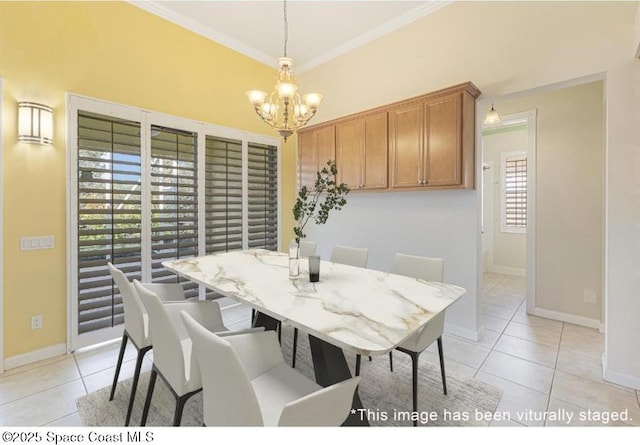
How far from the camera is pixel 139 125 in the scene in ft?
9.97

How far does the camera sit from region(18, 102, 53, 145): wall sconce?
2.37 meters

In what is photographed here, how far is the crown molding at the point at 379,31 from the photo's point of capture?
3.12m

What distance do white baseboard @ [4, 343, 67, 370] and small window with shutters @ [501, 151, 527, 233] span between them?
6.85m

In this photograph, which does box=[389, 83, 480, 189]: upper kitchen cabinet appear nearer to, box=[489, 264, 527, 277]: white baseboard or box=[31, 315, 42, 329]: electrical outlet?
box=[31, 315, 42, 329]: electrical outlet

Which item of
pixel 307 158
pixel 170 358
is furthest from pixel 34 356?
pixel 307 158

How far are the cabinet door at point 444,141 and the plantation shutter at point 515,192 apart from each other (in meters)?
3.75

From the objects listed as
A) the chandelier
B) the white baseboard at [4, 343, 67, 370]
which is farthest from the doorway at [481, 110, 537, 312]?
the white baseboard at [4, 343, 67, 370]

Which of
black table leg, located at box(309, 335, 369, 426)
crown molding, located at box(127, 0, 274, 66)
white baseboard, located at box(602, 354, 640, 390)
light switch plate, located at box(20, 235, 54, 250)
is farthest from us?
crown molding, located at box(127, 0, 274, 66)

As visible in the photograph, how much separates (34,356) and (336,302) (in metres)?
2.84

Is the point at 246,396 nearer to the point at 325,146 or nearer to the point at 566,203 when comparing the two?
the point at 325,146

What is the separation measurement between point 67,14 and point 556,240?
5.56 meters

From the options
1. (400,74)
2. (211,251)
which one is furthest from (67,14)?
(400,74)

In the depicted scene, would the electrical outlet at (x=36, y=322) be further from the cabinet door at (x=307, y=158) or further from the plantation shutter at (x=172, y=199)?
the cabinet door at (x=307, y=158)

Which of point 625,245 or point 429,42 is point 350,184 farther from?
point 625,245
